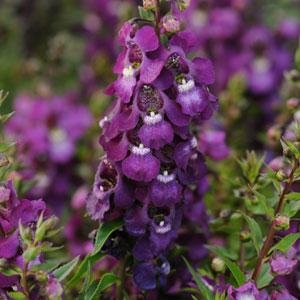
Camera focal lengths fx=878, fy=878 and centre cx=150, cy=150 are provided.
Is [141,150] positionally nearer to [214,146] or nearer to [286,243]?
[286,243]

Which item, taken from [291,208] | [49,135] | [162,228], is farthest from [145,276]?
[49,135]

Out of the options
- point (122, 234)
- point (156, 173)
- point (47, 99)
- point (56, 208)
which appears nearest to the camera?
point (156, 173)

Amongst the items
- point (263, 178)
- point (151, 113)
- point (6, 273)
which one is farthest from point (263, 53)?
point (6, 273)

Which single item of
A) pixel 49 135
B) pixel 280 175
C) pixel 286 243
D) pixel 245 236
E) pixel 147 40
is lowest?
pixel 49 135

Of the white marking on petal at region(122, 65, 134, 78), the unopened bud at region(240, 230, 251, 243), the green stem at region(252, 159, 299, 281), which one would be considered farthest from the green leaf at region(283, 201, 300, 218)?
the white marking on petal at region(122, 65, 134, 78)

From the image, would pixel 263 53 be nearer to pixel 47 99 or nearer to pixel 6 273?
pixel 47 99

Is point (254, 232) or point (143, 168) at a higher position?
point (143, 168)
